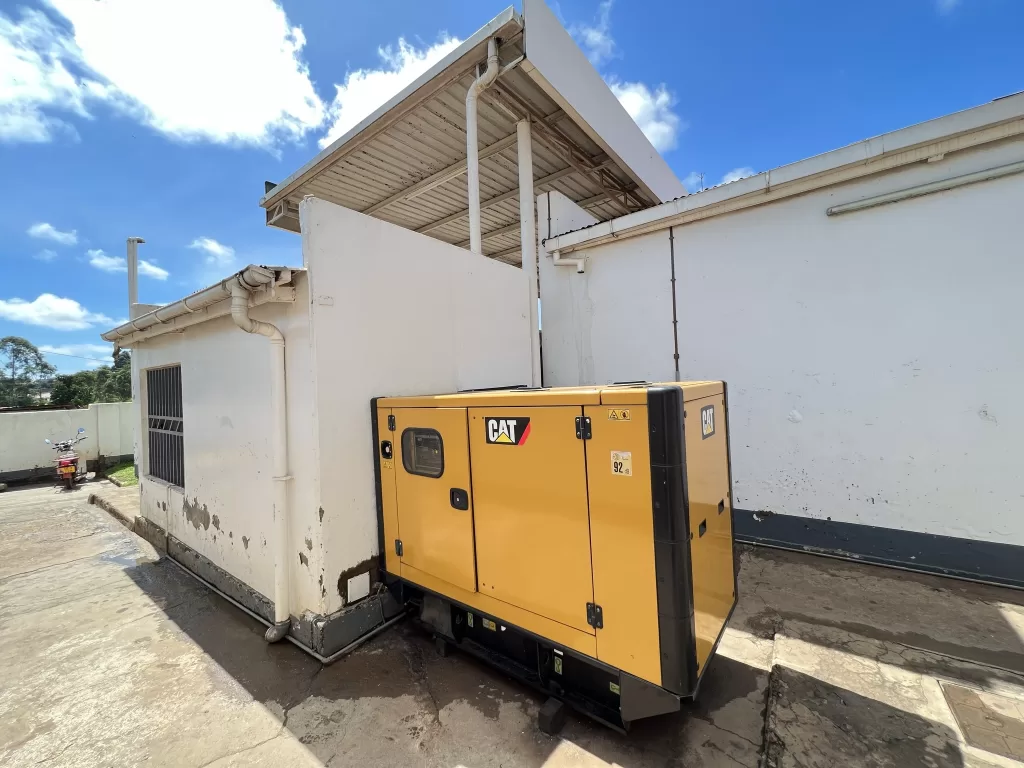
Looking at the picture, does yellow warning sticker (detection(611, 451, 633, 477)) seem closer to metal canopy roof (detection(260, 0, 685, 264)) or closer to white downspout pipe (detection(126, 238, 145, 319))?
metal canopy roof (detection(260, 0, 685, 264))

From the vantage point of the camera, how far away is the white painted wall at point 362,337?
2.85 meters

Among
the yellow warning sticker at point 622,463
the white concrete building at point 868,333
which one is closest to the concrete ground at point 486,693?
the white concrete building at point 868,333

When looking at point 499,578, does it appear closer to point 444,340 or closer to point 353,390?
point 353,390

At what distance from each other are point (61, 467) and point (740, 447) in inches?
528

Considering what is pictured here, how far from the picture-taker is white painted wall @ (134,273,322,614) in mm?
2918

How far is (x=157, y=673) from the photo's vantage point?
2.75 m

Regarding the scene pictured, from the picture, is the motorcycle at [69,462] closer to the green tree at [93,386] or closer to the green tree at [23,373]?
the green tree at [93,386]

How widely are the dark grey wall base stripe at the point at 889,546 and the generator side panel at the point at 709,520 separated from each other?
837 millimetres

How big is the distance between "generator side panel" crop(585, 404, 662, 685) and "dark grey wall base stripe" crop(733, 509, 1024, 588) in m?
1.65

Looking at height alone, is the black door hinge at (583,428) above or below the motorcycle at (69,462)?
above

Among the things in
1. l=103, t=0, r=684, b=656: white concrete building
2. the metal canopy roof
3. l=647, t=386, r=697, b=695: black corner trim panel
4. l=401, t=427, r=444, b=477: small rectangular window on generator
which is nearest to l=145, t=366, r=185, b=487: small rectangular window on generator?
l=103, t=0, r=684, b=656: white concrete building

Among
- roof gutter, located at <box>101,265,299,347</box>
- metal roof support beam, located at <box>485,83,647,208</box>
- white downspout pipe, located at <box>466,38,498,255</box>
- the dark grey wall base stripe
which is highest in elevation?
metal roof support beam, located at <box>485,83,647,208</box>

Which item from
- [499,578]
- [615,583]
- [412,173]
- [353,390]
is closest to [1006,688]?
[615,583]

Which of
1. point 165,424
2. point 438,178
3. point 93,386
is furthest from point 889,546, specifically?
point 93,386
